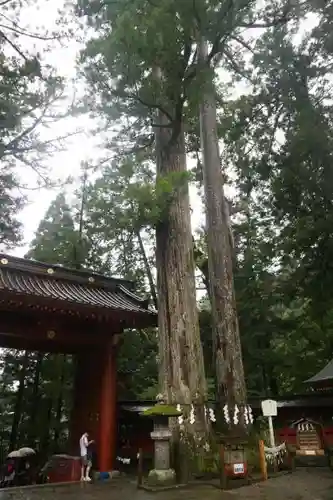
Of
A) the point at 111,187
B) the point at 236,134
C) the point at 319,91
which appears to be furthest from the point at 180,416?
the point at 319,91

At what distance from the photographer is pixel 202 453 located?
7.91 m

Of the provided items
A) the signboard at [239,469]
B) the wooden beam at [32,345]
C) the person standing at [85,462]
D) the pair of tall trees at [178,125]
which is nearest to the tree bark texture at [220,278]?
the pair of tall trees at [178,125]

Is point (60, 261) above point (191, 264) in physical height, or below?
above

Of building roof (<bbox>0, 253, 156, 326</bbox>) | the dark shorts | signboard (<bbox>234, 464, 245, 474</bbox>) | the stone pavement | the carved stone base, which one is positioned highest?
building roof (<bbox>0, 253, 156, 326</bbox>)

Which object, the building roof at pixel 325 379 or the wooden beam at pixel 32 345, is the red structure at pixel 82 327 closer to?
the wooden beam at pixel 32 345

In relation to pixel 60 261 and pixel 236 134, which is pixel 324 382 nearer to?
pixel 236 134

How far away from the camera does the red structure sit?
8930 mm

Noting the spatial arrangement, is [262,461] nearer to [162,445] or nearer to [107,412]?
[162,445]

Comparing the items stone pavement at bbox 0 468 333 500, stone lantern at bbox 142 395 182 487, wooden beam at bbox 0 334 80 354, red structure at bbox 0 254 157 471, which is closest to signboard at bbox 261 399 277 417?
stone pavement at bbox 0 468 333 500

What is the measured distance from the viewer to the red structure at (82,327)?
893 centimetres

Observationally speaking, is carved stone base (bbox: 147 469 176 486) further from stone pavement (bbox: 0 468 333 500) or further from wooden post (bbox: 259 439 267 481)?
wooden post (bbox: 259 439 267 481)

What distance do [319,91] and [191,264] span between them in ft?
23.4

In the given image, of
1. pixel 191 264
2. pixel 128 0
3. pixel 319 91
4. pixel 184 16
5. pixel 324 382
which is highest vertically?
pixel 319 91

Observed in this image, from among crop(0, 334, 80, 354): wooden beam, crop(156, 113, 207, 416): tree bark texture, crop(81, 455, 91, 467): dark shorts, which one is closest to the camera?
crop(156, 113, 207, 416): tree bark texture
